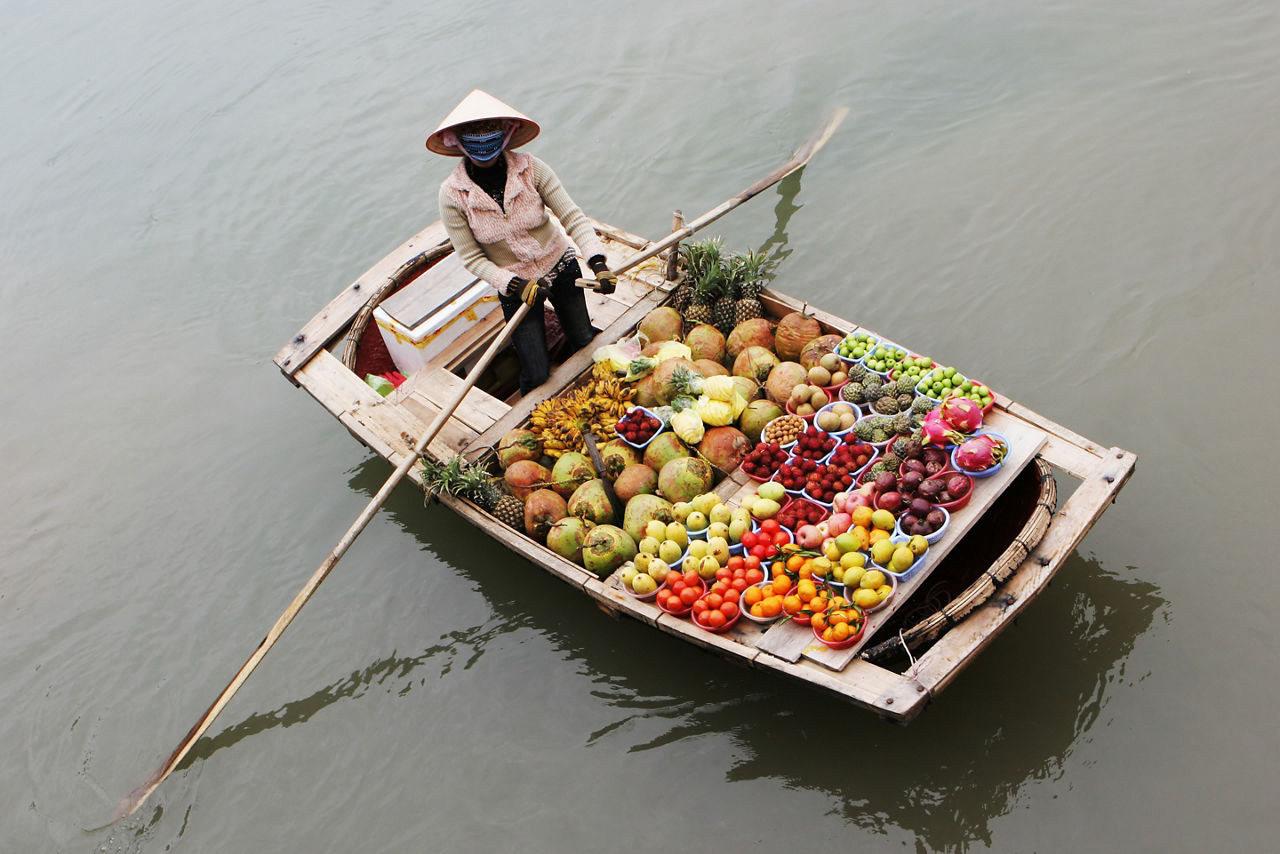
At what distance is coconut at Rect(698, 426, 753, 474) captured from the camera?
16.6 feet

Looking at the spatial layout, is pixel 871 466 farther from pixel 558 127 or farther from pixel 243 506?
pixel 558 127

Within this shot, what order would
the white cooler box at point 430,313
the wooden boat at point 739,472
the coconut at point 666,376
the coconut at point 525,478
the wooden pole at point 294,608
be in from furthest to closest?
the white cooler box at point 430,313, the coconut at point 666,376, the coconut at point 525,478, the wooden pole at point 294,608, the wooden boat at point 739,472

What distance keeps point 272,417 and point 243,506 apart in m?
0.91

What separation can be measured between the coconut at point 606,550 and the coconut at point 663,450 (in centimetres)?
48

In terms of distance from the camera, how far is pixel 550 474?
534 cm

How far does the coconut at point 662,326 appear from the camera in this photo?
5879 mm

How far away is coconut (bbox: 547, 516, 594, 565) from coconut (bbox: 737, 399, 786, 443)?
109 cm

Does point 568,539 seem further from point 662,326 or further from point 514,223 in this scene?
point 514,223

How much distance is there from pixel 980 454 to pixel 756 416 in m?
1.26

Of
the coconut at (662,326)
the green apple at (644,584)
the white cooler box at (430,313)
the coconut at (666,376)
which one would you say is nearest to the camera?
the green apple at (644,584)

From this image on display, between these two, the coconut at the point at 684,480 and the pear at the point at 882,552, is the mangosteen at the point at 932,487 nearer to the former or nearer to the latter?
the pear at the point at 882,552

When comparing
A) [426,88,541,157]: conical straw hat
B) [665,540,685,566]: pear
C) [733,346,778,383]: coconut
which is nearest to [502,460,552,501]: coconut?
[665,540,685,566]: pear

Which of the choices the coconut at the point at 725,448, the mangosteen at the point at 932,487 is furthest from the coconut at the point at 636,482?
the mangosteen at the point at 932,487

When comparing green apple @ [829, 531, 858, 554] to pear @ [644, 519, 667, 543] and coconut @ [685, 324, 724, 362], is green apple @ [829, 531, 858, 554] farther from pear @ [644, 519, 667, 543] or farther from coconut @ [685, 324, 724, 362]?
→ coconut @ [685, 324, 724, 362]
